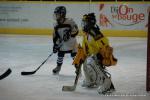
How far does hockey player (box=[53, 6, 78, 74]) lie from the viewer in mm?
6137

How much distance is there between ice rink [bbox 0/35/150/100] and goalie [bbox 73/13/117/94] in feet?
0.56

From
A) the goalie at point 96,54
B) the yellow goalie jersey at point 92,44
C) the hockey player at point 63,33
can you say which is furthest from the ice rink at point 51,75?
the yellow goalie jersey at point 92,44

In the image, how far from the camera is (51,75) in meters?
6.38

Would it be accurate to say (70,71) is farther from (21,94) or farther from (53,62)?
(21,94)

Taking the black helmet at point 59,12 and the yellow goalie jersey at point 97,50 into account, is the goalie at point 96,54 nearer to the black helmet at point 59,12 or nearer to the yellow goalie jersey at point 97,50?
the yellow goalie jersey at point 97,50

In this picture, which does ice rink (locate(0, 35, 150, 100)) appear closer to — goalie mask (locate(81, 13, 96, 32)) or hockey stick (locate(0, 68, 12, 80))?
hockey stick (locate(0, 68, 12, 80))

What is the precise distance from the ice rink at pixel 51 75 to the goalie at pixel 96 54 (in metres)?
0.17

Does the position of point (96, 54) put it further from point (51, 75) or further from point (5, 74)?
point (5, 74)

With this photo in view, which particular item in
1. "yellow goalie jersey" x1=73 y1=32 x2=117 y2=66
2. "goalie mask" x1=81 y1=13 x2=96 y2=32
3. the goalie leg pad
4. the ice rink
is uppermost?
"goalie mask" x1=81 y1=13 x2=96 y2=32

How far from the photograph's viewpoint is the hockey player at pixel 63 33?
614 cm

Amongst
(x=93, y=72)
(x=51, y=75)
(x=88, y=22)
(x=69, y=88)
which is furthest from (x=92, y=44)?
(x=51, y=75)

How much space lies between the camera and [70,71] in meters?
6.77

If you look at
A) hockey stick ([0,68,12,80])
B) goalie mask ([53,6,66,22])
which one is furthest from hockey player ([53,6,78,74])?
hockey stick ([0,68,12,80])

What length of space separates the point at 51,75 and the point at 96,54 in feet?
5.10
